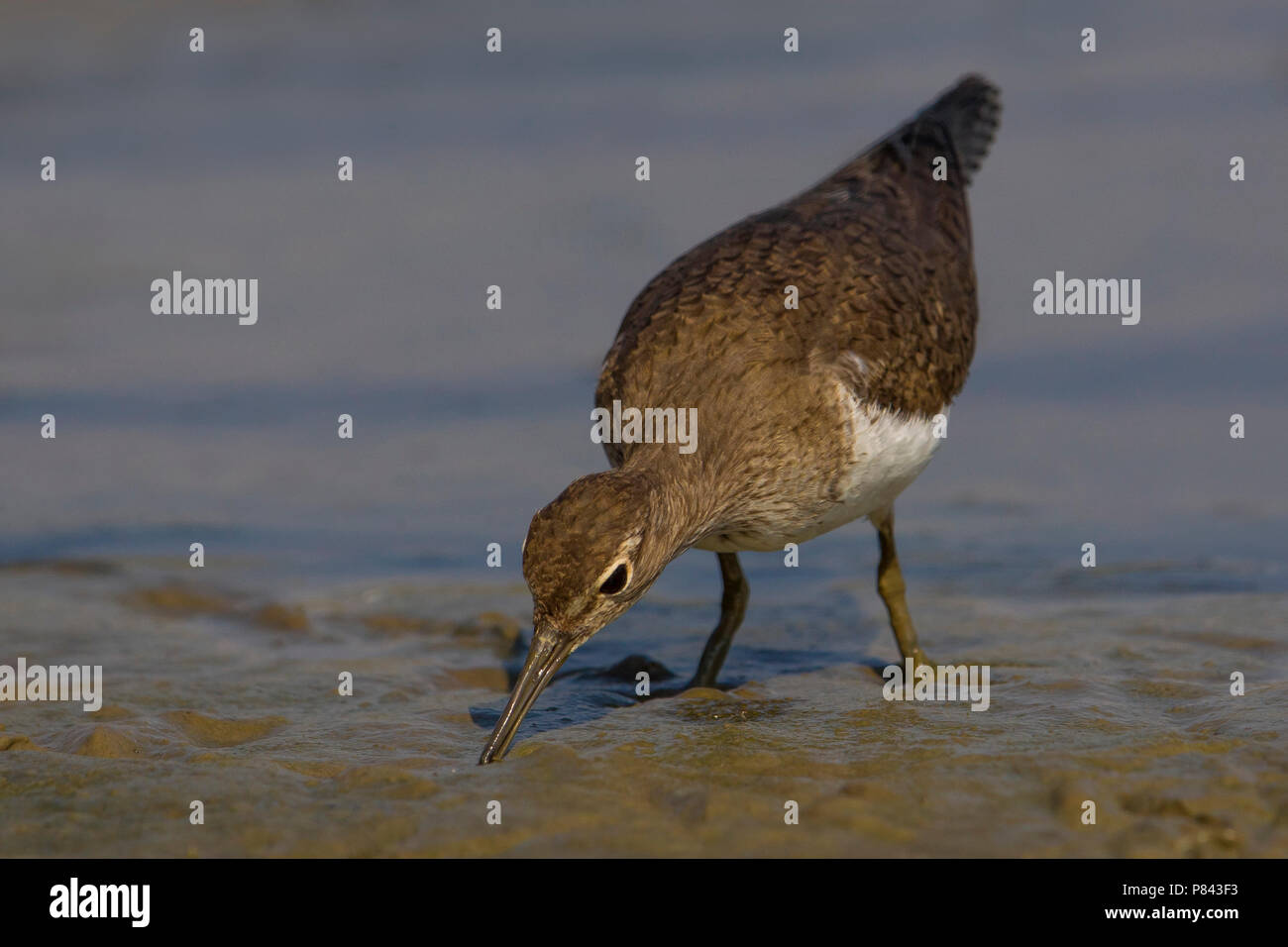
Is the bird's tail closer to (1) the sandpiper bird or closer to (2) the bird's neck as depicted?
(1) the sandpiper bird

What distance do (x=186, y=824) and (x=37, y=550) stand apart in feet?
18.1

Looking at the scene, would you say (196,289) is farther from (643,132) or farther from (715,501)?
(715,501)

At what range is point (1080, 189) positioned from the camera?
15.2 m

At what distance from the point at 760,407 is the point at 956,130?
3.86m

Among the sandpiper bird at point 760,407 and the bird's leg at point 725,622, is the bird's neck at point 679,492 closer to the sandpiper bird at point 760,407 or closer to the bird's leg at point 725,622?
the sandpiper bird at point 760,407

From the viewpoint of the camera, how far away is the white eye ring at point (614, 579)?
19.7ft

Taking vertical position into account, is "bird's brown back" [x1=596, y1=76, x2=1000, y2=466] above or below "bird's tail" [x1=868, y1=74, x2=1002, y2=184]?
below

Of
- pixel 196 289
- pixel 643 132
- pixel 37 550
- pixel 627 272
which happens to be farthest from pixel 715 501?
pixel 643 132

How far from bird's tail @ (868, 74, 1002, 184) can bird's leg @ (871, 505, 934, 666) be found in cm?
Result: 236

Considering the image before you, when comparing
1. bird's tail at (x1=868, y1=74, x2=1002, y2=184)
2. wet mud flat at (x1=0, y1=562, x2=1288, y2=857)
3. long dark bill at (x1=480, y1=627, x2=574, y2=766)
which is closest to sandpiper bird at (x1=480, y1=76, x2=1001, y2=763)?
long dark bill at (x1=480, y1=627, x2=574, y2=766)

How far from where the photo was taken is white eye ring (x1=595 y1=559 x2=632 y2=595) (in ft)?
19.7

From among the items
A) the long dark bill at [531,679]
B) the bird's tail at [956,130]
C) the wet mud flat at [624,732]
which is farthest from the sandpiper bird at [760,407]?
the bird's tail at [956,130]

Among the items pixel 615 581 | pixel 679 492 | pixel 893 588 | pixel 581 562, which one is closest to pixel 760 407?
pixel 679 492
